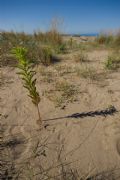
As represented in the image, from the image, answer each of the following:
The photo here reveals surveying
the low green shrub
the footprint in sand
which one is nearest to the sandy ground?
the footprint in sand

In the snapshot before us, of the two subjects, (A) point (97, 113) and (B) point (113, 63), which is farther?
(B) point (113, 63)

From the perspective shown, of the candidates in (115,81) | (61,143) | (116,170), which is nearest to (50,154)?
(61,143)

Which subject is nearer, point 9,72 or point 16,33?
point 9,72

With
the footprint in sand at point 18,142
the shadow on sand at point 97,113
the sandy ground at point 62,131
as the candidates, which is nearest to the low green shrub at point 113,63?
the sandy ground at point 62,131

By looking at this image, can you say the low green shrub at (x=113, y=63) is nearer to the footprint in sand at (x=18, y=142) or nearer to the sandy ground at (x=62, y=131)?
the sandy ground at (x=62, y=131)

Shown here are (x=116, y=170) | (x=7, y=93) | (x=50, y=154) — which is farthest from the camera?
(x=7, y=93)

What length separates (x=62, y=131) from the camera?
2686mm

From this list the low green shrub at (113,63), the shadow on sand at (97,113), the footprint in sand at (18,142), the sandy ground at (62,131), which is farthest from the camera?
the low green shrub at (113,63)

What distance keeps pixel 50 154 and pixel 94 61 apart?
3.34m

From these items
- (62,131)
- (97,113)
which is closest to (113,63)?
(97,113)

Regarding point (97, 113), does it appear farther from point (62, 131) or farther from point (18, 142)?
point (18, 142)

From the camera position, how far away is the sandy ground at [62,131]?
2.21 m

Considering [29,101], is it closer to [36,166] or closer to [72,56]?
[36,166]

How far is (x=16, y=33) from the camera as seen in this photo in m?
7.32
